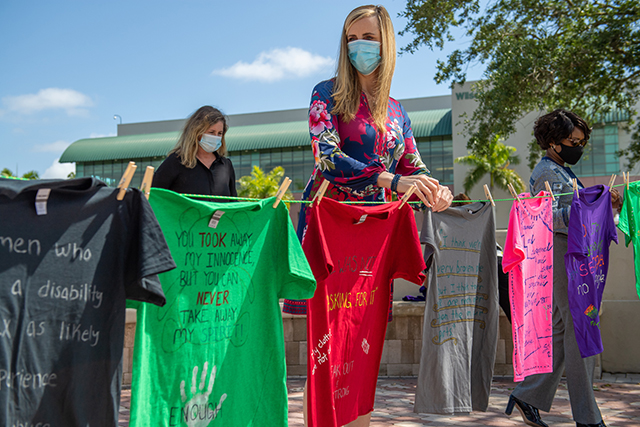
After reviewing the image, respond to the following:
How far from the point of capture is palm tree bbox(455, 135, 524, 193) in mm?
37156

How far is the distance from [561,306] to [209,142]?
2.80 m

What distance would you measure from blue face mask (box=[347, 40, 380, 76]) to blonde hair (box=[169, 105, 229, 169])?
1494 mm

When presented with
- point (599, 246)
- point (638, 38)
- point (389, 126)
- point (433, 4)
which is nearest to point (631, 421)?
point (599, 246)

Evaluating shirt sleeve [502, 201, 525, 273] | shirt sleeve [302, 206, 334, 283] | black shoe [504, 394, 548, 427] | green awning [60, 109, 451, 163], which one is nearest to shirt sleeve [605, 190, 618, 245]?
shirt sleeve [502, 201, 525, 273]

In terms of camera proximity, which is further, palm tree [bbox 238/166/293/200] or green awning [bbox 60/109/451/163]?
green awning [bbox 60/109/451/163]

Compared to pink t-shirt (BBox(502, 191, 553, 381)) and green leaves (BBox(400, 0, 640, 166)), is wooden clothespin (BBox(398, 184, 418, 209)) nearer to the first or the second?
pink t-shirt (BBox(502, 191, 553, 381))

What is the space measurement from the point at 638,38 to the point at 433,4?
412cm

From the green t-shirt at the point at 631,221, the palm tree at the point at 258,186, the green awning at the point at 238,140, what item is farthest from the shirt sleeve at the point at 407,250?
the green awning at the point at 238,140

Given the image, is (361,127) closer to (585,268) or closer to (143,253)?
(143,253)

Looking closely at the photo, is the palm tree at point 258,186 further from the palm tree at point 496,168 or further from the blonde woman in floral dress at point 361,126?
the blonde woman in floral dress at point 361,126

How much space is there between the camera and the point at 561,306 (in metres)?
Answer: 3.96

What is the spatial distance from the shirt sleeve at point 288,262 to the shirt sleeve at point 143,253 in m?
0.63

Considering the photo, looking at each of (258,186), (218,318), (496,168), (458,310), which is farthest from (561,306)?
(258,186)

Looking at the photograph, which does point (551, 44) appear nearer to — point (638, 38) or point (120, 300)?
point (638, 38)
